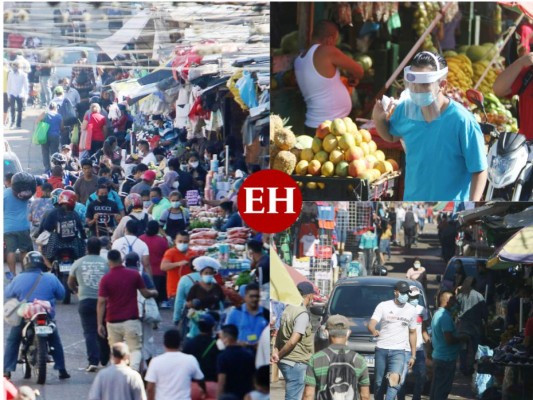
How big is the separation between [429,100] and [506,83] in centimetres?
59

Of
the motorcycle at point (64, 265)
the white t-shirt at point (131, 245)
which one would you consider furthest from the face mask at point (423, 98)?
the motorcycle at point (64, 265)

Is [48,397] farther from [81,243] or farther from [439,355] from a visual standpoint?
[439,355]

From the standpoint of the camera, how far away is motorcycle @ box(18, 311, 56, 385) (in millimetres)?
6375

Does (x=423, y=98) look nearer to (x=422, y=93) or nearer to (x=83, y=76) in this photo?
(x=422, y=93)

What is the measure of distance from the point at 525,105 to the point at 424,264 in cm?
124

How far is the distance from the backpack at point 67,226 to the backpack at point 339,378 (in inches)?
67.5

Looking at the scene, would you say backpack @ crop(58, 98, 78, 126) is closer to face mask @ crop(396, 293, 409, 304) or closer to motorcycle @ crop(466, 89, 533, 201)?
face mask @ crop(396, 293, 409, 304)

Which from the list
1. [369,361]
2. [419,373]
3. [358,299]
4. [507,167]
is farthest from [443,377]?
[507,167]

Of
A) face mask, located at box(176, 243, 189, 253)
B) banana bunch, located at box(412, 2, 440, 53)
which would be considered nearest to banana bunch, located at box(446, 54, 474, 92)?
banana bunch, located at box(412, 2, 440, 53)

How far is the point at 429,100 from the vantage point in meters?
6.54

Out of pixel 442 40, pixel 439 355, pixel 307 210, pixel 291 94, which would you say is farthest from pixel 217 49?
pixel 439 355

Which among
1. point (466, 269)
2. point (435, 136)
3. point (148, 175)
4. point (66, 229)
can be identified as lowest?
point (466, 269)

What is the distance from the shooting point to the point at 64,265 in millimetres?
6508

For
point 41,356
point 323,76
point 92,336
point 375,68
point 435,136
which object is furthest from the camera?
point 375,68
